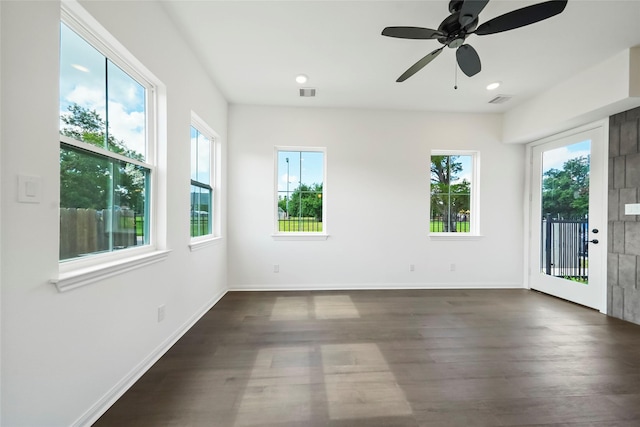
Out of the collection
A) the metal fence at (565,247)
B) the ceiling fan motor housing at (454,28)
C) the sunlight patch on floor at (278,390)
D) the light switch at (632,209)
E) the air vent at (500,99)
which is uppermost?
the air vent at (500,99)

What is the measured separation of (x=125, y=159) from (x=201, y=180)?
141cm

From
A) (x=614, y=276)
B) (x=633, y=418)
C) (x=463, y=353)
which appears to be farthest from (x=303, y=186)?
(x=614, y=276)

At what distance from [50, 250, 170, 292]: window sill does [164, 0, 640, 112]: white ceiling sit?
1.98 meters

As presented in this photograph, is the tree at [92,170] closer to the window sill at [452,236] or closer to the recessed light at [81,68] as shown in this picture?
the recessed light at [81,68]

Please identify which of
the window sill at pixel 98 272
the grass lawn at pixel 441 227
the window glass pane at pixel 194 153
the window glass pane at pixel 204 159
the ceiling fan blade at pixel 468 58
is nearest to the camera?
the window sill at pixel 98 272

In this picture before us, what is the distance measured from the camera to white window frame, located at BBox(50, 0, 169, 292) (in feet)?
4.56

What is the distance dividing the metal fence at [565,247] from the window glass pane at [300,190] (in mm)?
3383

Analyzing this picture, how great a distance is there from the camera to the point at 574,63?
2811 millimetres

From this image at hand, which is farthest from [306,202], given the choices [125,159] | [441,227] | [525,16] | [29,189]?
[29,189]

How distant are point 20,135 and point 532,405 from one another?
3040 millimetres

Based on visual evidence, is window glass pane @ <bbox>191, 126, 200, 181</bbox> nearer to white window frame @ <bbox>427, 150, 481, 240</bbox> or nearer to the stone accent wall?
white window frame @ <bbox>427, 150, 481, 240</bbox>

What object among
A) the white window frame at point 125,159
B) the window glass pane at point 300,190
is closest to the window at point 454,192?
the window glass pane at point 300,190

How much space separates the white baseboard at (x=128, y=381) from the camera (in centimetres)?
148

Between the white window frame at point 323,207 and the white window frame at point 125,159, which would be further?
the white window frame at point 323,207
